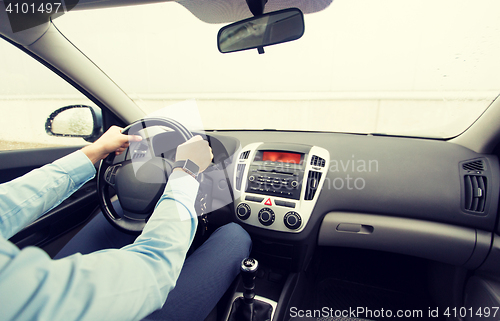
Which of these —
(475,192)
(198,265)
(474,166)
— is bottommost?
(198,265)

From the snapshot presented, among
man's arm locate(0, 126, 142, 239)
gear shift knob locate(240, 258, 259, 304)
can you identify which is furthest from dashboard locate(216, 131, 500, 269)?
man's arm locate(0, 126, 142, 239)

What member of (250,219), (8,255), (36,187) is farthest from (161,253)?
(250,219)

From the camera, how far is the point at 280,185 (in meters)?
1.76

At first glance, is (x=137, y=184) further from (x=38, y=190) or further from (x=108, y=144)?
(x=38, y=190)

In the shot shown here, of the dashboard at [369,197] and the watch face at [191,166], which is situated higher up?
the watch face at [191,166]

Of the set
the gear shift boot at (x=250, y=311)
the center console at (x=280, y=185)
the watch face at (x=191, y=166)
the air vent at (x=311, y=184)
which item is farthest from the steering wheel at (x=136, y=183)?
the air vent at (x=311, y=184)

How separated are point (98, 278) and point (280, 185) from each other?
132 centimetres

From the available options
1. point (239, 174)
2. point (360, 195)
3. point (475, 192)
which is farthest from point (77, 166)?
point (475, 192)

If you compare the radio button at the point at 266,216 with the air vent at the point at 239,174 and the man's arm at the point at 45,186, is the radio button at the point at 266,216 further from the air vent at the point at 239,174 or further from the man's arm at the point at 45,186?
the man's arm at the point at 45,186

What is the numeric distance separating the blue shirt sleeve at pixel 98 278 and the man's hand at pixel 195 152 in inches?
15.0

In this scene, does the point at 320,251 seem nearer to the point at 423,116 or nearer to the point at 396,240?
the point at 396,240

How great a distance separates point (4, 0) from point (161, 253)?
68.4 inches

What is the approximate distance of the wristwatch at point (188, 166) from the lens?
1.09 meters

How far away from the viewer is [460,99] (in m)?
1.87
